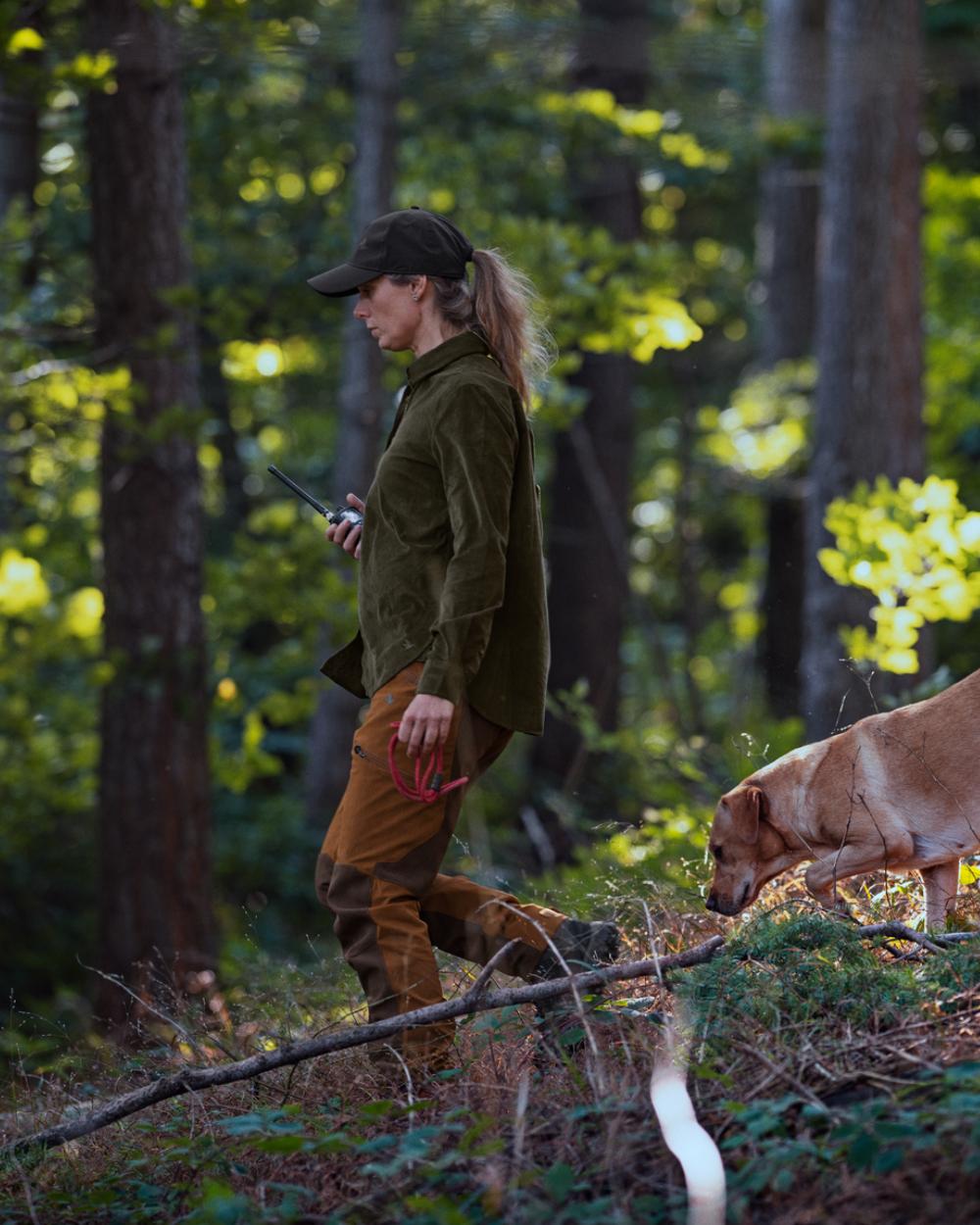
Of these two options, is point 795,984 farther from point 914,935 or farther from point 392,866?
point 392,866

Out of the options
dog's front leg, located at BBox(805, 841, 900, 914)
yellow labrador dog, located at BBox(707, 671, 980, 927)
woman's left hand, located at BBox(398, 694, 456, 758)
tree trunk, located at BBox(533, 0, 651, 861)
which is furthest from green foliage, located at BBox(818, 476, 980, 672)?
tree trunk, located at BBox(533, 0, 651, 861)

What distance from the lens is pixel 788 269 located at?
57.9 ft

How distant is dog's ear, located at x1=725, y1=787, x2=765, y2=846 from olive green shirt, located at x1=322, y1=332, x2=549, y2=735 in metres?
0.94

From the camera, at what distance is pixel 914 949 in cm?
436

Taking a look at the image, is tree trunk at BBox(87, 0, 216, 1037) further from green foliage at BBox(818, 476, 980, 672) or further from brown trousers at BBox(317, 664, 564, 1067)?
brown trousers at BBox(317, 664, 564, 1067)

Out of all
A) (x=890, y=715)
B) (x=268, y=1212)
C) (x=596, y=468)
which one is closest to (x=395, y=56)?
(x=596, y=468)

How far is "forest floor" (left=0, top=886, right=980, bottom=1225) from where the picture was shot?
3.17m

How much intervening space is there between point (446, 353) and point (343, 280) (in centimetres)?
36

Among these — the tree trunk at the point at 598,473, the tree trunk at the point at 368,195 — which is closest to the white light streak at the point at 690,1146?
the tree trunk at the point at 368,195

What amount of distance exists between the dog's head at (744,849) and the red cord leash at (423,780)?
3.93ft

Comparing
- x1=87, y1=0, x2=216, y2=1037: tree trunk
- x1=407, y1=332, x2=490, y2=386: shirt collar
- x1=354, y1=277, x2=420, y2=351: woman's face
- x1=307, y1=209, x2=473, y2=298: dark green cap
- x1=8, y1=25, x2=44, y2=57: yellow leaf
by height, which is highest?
x1=8, y1=25, x2=44, y2=57: yellow leaf

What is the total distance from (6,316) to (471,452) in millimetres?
6128

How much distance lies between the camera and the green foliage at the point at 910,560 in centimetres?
704

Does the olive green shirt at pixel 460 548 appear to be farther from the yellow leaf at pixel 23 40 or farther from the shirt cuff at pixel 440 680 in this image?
the yellow leaf at pixel 23 40
